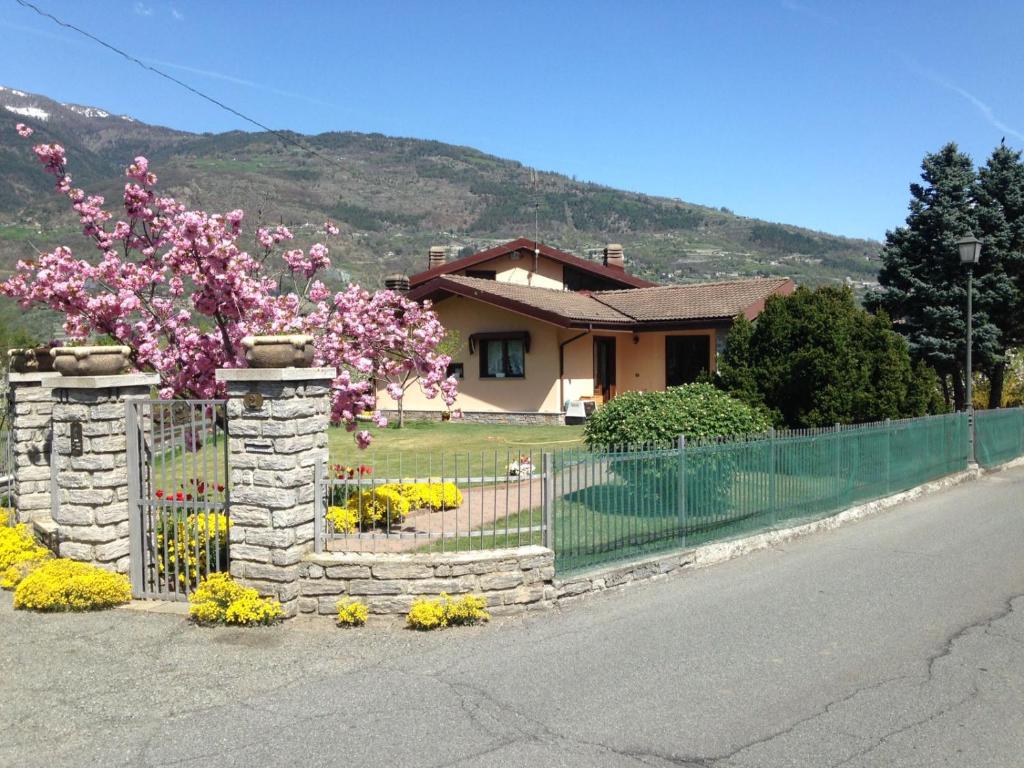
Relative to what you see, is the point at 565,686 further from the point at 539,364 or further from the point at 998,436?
the point at 539,364

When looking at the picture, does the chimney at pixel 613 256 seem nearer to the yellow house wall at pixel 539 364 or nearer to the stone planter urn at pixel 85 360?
the yellow house wall at pixel 539 364

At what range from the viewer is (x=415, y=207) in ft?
380

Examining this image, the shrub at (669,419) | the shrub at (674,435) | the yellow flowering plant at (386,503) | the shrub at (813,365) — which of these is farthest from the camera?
the shrub at (813,365)

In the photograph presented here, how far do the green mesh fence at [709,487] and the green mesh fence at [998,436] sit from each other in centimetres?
469

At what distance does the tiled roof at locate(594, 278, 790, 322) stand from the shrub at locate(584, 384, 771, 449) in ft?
40.1

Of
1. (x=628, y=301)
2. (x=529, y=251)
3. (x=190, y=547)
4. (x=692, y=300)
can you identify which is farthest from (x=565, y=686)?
(x=529, y=251)

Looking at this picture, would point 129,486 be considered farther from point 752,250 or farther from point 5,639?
point 752,250

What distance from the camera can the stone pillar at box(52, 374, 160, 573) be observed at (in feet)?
25.2

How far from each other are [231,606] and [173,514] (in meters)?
1.22

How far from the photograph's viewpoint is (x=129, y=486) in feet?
25.9

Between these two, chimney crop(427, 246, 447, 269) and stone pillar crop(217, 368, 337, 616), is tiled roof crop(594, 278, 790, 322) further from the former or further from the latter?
stone pillar crop(217, 368, 337, 616)

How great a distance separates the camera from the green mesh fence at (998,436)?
58.3 ft

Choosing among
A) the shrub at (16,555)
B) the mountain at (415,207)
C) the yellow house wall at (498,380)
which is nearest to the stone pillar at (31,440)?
Result: the shrub at (16,555)

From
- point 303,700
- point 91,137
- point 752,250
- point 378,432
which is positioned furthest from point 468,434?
point 91,137
